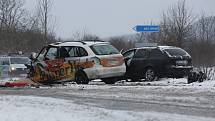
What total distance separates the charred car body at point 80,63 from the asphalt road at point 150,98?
2652 millimetres

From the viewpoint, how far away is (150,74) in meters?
19.8

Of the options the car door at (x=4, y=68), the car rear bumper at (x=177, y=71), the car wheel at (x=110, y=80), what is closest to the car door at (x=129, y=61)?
the car rear bumper at (x=177, y=71)

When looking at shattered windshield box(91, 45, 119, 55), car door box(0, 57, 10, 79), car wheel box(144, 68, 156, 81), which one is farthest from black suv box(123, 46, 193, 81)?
car door box(0, 57, 10, 79)

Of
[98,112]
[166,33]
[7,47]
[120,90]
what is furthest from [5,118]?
[7,47]

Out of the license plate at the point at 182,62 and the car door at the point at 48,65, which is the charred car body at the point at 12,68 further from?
the license plate at the point at 182,62

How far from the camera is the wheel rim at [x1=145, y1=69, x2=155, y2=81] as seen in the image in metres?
19.7

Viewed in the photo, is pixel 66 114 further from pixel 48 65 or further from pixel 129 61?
pixel 129 61

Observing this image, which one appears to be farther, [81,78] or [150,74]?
[150,74]

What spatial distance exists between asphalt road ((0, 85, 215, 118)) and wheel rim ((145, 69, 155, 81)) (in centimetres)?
557

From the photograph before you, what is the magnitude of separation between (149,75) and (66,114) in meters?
10.9

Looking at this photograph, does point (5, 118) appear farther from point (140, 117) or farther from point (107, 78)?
point (107, 78)

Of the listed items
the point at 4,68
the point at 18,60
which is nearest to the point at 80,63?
the point at 4,68

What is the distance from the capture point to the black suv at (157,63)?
63.6 ft

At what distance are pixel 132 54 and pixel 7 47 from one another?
33.7 meters
